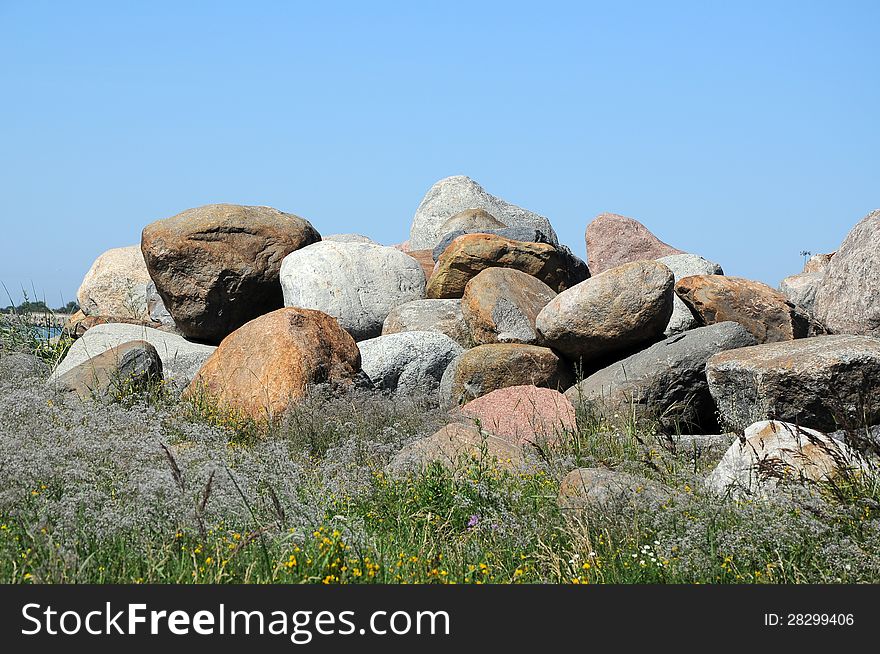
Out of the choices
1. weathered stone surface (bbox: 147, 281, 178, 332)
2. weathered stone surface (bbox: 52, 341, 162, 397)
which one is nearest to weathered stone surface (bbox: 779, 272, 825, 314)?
weathered stone surface (bbox: 52, 341, 162, 397)

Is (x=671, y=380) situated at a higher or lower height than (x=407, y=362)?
lower

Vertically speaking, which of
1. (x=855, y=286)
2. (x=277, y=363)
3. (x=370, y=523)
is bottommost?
(x=370, y=523)

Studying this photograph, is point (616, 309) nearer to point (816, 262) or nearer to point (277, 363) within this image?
point (277, 363)

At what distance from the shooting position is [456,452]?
6176 millimetres

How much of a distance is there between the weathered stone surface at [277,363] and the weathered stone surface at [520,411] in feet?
4.92

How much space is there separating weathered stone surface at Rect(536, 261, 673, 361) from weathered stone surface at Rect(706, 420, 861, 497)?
3.65 m

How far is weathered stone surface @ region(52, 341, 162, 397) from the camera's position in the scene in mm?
9320

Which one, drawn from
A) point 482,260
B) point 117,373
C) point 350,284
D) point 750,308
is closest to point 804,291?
point 750,308

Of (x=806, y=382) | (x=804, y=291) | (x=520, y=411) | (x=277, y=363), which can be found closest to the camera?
(x=806, y=382)

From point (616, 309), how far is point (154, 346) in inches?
240

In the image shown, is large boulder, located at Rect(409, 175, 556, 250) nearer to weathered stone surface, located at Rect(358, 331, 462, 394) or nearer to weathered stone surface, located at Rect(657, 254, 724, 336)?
weathered stone surface, located at Rect(657, 254, 724, 336)

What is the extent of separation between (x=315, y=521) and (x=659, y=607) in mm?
1818

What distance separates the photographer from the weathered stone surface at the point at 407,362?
1059 cm

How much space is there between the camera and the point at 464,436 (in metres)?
6.71
